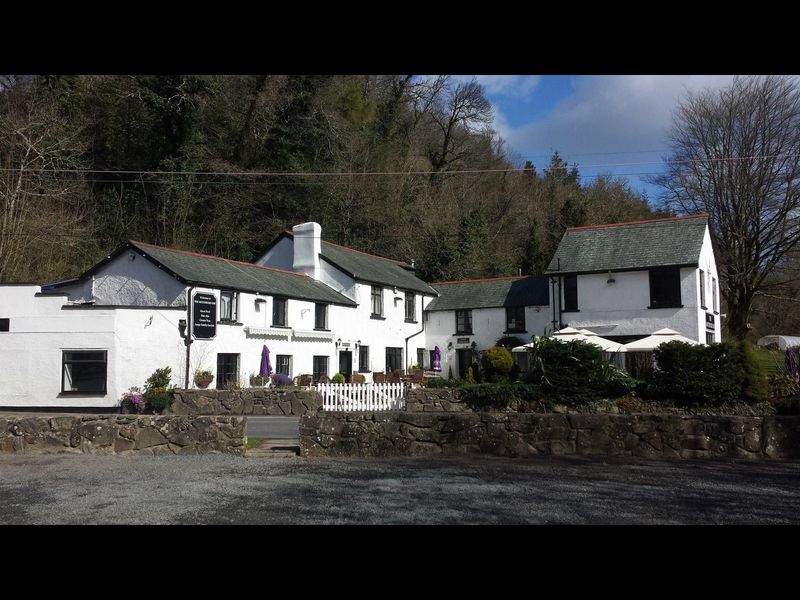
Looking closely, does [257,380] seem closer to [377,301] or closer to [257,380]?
[257,380]

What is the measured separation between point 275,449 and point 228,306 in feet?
44.9

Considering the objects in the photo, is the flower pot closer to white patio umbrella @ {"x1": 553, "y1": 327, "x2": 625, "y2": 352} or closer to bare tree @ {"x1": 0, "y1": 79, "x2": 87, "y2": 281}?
bare tree @ {"x1": 0, "y1": 79, "x2": 87, "y2": 281}

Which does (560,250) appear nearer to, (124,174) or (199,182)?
(199,182)

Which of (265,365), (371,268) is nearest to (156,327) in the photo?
(265,365)

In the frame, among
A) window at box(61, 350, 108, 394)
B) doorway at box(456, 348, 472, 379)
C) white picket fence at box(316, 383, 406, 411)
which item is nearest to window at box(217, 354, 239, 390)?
window at box(61, 350, 108, 394)

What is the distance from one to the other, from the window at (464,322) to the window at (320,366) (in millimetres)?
8857

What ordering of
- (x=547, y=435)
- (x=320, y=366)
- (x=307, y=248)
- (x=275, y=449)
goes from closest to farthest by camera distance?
(x=547, y=435)
(x=275, y=449)
(x=320, y=366)
(x=307, y=248)

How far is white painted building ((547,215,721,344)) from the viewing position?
29609 millimetres

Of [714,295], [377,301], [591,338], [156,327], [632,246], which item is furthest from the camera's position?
[377,301]

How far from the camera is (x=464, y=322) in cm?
3744

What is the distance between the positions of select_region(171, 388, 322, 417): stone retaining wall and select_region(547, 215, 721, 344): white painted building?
13796 mm

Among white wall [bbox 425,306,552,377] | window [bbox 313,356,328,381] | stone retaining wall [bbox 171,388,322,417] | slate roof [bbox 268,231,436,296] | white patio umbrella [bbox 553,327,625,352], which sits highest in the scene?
slate roof [bbox 268,231,436,296]
